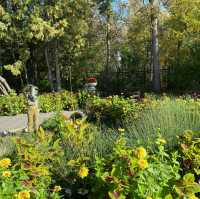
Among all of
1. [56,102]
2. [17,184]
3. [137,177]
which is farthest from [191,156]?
[56,102]

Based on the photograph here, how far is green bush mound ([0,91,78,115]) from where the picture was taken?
65.5 feet

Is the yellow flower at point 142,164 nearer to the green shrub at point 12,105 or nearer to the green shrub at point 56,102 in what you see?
the green shrub at point 56,102

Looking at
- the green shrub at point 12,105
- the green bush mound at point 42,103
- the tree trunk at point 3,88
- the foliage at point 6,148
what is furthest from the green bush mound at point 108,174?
the tree trunk at point 3,88

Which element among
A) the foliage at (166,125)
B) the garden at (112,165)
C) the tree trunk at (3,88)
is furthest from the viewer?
the tree trunk at (3,88)

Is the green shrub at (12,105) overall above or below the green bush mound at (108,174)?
below

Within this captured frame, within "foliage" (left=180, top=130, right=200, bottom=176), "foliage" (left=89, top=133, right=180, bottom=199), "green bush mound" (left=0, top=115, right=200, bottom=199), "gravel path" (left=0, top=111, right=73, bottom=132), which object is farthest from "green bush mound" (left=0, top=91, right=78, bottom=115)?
"foliage" (left=89, top=133, right=180, bottom=199)

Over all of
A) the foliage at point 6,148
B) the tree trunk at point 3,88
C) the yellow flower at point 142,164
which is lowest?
the tree trunk at point 3,88

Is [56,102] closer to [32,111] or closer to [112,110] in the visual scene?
[32,111]

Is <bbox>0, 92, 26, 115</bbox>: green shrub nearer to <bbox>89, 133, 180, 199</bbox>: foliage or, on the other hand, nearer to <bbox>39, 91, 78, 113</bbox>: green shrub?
<bbox>39, 91, 78, 113</bbox>: green shrub

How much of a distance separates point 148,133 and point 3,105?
52.0 ft

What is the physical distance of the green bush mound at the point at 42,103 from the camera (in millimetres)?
19953

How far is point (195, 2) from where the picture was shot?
2216cm

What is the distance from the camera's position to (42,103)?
20234 mm

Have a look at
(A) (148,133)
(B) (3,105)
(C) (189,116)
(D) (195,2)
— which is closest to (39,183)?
(A) (148,133)
